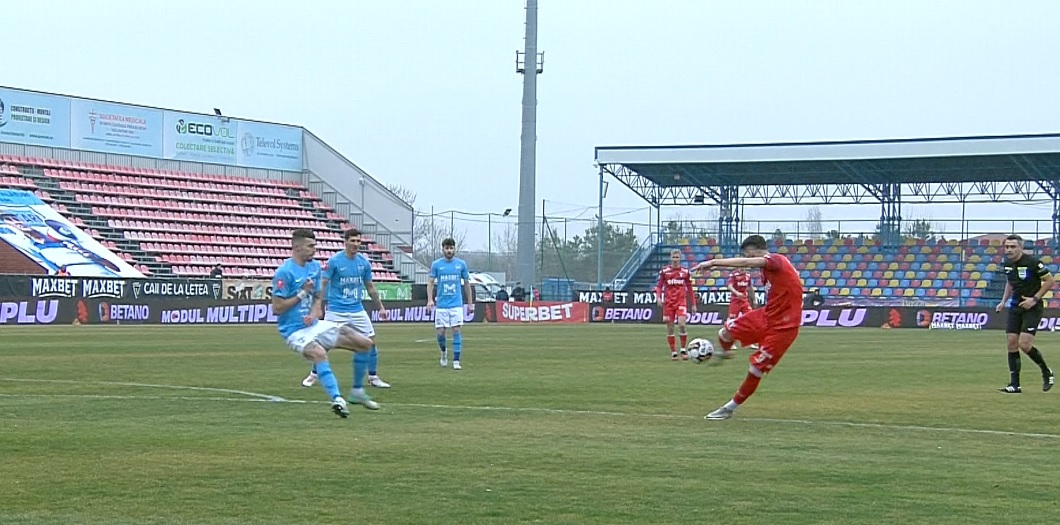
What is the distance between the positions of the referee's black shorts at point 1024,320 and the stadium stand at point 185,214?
46.0m

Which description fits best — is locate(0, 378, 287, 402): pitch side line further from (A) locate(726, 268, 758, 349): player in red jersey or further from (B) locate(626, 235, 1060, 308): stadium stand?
(B) locate(626, 235, 1060, 308): stadium stand

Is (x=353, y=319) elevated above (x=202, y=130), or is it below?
below

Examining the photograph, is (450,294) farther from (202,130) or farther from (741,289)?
(202,130)

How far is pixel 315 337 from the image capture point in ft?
47.3

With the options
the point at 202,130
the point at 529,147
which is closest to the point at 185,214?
the point at 202,130

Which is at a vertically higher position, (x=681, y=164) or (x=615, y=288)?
(x=681, y=164)

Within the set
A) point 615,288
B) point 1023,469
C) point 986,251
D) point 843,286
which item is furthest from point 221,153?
point 1023,469

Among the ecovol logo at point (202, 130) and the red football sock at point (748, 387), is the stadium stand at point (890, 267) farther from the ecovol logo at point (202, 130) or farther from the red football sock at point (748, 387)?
the red football sock at point (748, 387)

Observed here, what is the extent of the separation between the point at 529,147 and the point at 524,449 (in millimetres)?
46262

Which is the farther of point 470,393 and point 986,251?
point 986,251

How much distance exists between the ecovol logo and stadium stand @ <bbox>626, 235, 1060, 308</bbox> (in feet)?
68.5

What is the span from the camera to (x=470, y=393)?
690 inches

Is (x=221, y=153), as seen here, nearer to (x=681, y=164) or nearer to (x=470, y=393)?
(x=681, y=164)

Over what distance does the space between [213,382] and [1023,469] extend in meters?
11.3
